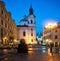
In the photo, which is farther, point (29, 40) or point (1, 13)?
point (29, 40)

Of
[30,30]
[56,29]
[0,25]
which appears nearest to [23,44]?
[0,25]

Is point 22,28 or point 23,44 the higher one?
point 22,28

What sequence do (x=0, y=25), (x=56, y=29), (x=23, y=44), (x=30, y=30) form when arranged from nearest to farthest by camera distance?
(x=23, y=44), (x=0, y=25), (x=56, y=29), (x=30, y=30)

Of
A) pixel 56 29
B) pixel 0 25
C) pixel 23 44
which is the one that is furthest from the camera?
pixel 56 29

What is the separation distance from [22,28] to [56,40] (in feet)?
233

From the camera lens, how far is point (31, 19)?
16338 cm

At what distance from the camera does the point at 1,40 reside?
74.2 metres

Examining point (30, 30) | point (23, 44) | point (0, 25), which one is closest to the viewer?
point (23, 44)

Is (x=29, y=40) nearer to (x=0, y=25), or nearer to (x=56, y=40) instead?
(x=56, y=40)

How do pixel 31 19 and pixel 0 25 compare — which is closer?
pixel 0 25

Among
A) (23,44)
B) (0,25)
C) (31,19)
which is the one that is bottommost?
(23,44)

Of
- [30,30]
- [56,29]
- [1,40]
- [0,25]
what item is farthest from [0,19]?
[30,30]

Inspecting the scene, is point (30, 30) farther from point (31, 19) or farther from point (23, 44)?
point (23, 44)

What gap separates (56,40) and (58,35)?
264 cm
